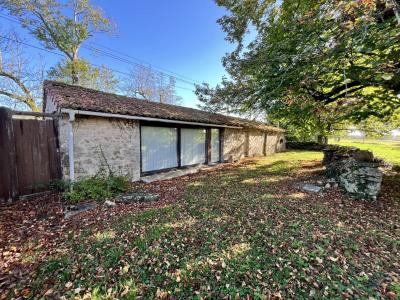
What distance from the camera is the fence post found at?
15.5ft

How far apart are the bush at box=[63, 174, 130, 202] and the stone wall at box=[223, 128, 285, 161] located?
25.9ft

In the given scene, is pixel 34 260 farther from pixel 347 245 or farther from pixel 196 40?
pixel 196 40

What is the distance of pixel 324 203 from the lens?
5.13 meters

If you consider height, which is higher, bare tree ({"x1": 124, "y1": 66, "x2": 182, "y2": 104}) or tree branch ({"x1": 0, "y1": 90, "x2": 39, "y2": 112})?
bare tree ({"x1": 124, "y1": 66, "x2": 182, "y2": 104})

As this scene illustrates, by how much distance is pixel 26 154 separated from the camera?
16.9 ft

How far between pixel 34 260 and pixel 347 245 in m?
5.02

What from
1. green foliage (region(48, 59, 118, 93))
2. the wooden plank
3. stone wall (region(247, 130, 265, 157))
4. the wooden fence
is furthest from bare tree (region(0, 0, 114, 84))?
stone wall (region(247, 130, 265, 157))

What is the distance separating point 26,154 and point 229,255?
19.0 ft

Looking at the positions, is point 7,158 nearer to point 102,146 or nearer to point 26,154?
point 26,154

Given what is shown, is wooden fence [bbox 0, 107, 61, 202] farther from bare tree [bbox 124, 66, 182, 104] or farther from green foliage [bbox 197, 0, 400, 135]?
bare tree [bbox 124, 66, 182, 104]

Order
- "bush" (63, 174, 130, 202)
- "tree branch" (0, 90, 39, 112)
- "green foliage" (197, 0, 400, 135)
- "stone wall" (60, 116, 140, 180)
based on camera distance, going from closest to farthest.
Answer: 1. "green foliage" (197, 0, 400, 135)
2. "bush" (63, 174, 130, 202)
3. "stone wall" (60, 116, 140, 180)
4. "tree branch" (0, 90, 39, 112)

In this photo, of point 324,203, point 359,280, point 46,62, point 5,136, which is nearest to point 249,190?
point 324,203

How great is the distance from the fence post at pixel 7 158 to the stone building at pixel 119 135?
1.03m

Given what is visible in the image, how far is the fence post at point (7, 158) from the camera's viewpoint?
186 inches
